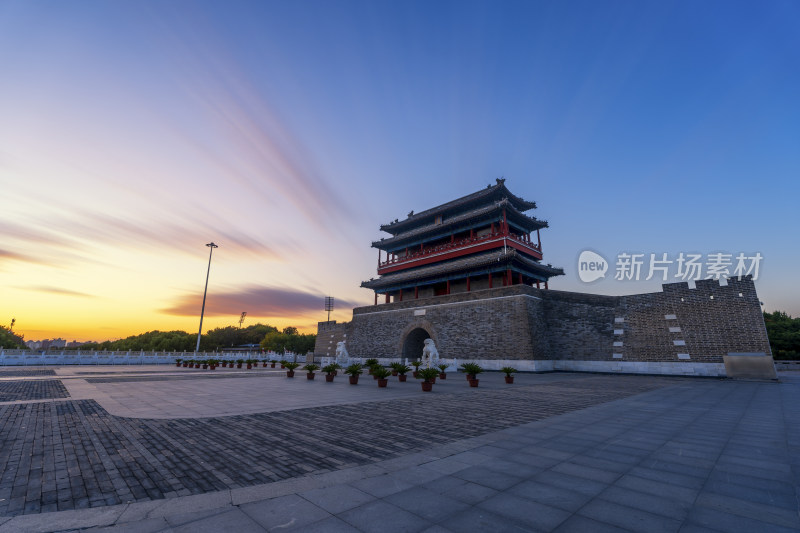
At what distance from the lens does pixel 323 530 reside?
2.61m

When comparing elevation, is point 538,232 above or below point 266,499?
above

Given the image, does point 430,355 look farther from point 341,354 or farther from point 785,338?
point 785,338

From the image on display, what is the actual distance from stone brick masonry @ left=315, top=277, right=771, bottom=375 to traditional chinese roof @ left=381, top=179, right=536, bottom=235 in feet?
34.6

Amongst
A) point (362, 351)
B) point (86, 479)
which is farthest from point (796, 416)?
point (362, 351)

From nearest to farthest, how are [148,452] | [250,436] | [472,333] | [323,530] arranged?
1. [323,530]
2. [148,452]
3. [250,436]
4. [472,333]

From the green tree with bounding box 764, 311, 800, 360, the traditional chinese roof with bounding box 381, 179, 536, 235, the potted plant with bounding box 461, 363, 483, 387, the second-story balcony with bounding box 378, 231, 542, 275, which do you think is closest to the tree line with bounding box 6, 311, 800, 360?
the green tree with bounding box 764, 311, 800, 360

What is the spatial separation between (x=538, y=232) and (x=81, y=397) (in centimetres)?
3425

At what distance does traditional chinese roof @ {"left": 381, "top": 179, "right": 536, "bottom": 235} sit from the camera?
31708 mm

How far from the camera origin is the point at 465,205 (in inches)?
1345

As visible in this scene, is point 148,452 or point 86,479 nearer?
point 86,479

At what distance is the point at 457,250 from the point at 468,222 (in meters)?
3.16

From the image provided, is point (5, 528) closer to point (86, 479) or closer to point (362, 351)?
point (86, 479)

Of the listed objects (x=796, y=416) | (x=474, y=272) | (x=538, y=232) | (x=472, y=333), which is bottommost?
(x=796, y=416)

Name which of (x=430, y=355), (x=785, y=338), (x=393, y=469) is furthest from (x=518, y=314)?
(x=785, y=338)
